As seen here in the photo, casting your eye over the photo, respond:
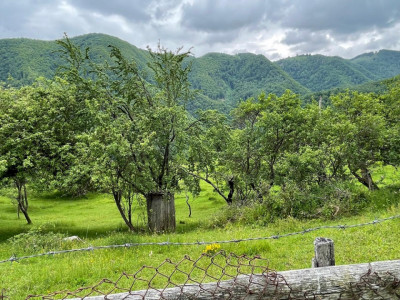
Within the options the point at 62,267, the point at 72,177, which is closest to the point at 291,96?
the point at 72,177

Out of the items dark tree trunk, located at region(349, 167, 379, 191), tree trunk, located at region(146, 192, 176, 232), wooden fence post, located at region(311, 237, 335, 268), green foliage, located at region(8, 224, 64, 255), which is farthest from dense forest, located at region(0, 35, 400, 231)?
wooden fence post, located at region(311, 237, 335, 268)

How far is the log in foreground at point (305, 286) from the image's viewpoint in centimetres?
241

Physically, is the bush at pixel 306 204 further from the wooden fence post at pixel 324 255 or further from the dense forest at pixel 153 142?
the wooden fence post at pixel 324 255

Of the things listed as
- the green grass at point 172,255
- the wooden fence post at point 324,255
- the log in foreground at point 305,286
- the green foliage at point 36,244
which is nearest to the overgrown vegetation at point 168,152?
the green foliage at point 36,244

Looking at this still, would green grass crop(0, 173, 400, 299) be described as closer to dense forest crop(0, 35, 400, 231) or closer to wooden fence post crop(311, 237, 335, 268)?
dense forest crop(0, 35, 400, 231)

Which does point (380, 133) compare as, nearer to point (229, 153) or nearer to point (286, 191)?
point (286, 191)

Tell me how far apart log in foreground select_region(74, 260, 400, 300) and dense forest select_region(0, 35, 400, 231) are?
13.0 meters

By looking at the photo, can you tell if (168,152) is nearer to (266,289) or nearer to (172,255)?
(172,255)

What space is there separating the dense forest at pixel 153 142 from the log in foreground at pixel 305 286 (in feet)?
42.6

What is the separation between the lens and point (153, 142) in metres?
16.9

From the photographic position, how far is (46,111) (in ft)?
60.2

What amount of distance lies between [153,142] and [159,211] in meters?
3.74

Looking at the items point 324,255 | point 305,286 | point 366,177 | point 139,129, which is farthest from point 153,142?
point 305,286

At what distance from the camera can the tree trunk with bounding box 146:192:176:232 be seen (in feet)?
56.8
